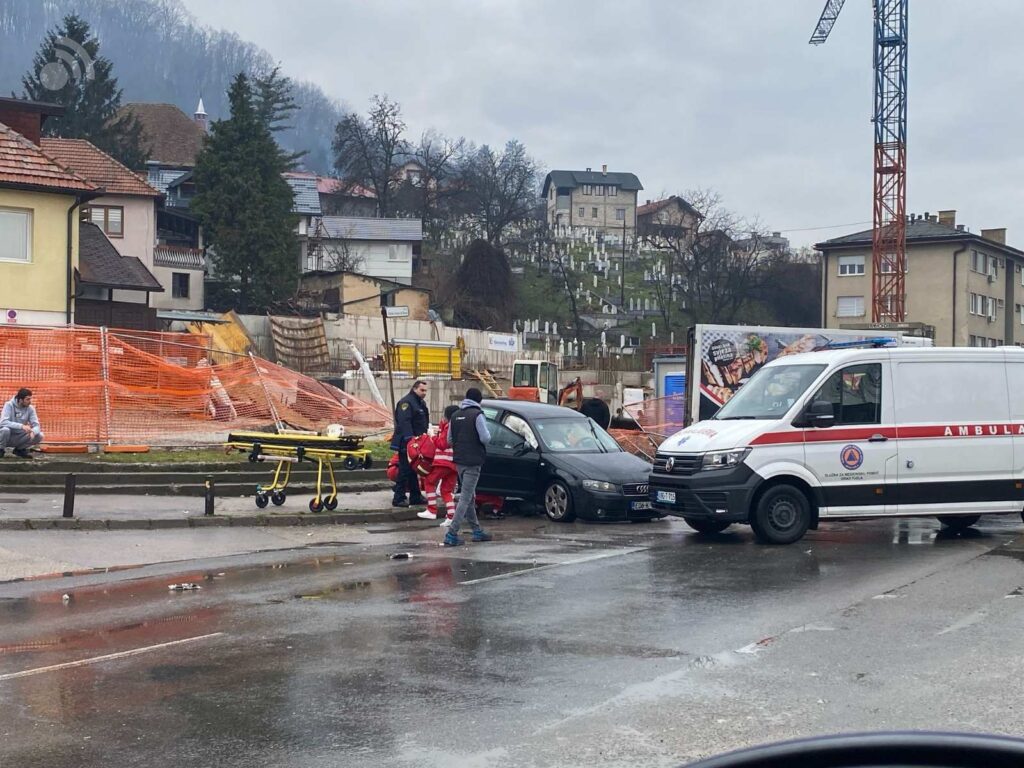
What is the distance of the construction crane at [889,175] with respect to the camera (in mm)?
67750

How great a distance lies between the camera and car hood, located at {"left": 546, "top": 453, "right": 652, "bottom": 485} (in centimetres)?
1723

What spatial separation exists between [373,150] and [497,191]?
11.1 meters

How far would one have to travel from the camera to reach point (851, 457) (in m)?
14.5

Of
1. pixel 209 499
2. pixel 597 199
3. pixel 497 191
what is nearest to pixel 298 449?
pixel 209 499

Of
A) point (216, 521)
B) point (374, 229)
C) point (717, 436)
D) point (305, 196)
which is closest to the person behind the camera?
point (717, 436)

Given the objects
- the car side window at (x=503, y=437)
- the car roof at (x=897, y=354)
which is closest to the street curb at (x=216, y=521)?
the car side window at (x=503, y=437)

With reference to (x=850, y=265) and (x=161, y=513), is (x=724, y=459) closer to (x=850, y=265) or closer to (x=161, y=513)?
(x=161, y=513)

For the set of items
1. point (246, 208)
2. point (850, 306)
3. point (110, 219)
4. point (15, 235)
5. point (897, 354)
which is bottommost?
point (897, 354)

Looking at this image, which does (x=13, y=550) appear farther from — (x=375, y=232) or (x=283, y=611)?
(x=375, y=232)

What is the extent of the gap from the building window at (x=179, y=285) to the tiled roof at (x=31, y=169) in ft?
107

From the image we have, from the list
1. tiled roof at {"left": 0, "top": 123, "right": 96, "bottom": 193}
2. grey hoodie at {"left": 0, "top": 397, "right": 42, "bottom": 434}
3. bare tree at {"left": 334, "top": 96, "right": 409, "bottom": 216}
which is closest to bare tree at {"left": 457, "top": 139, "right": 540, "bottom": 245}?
bare tree at {"left": 334, "top": 96, "right": 409, "bottom": 216}

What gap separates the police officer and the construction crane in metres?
54.2

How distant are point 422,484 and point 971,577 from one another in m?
8.78

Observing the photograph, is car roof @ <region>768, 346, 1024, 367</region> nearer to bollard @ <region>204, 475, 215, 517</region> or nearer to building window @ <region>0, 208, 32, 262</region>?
bollard @ <region>204, 475, 215, 517</region>
